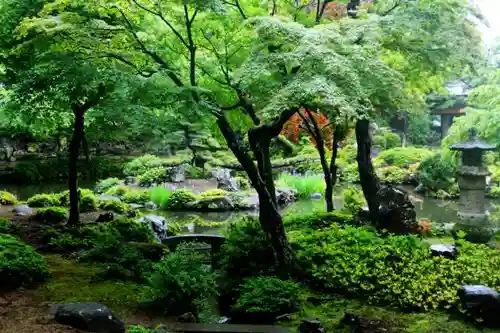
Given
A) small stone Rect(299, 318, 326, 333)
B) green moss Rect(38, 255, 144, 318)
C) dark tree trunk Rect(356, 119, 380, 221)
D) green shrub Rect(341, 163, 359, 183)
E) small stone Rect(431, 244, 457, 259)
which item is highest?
dark tree trunk Rect(356, 119, 380, 221)

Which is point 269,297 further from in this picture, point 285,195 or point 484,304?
point 285,195

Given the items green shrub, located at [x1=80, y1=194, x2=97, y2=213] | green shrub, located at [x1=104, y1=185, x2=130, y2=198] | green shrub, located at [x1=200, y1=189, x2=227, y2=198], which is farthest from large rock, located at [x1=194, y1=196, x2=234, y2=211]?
green shrub, located at [x1=80, y1=194, x2=97, y2=213]

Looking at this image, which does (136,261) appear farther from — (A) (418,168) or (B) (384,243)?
(A) (418,168)

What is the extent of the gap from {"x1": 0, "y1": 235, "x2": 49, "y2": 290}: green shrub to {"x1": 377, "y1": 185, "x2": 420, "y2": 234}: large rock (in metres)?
6.18

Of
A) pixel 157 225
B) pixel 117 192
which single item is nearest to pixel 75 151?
pixel 157 225

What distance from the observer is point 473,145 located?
9828 millimetres

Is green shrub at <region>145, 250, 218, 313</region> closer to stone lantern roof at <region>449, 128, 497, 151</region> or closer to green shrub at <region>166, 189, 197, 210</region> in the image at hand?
stone lantern roof at <region>449, 128, 497, 151</region>

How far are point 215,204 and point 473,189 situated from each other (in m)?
8.55

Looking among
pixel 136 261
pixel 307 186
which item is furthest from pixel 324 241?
pixel 307 186

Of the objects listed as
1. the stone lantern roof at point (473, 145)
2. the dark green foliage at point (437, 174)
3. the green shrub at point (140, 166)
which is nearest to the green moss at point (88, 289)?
the stone lantern roof at point (473, 145)

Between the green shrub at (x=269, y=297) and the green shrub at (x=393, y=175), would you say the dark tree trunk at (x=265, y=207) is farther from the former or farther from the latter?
the green shrub at (x=393, y=175)

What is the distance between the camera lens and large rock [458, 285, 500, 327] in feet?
20.2

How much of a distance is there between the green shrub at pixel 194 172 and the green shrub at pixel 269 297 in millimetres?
15194

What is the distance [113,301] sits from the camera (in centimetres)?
657
